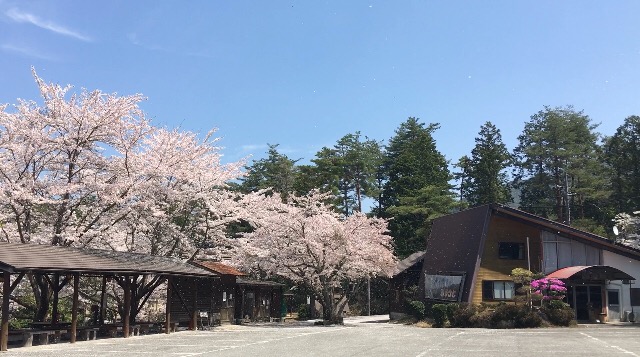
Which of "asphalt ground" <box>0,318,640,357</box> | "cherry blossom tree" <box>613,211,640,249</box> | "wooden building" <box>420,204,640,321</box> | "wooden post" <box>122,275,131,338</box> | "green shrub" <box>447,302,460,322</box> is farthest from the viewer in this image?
"cherry blossom tree" <box>613,211,640,249</box>

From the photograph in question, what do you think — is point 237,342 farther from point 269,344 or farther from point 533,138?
point 533,138

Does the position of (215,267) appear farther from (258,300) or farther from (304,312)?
(304,312)

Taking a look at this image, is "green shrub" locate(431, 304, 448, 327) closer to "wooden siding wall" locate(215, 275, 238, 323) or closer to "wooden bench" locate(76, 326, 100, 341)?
"wooden siding wall" locate(215, 275, 238, 323)

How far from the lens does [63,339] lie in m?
22.0

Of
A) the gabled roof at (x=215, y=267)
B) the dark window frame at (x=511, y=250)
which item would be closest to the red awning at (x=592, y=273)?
the dark window frame at (x=511, y=250)

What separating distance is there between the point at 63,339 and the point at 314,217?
16.5 m

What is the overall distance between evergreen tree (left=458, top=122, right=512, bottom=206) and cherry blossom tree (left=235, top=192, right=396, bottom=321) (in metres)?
34.2

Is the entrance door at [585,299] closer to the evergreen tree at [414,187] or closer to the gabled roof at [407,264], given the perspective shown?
the gabled roof at [407,264]

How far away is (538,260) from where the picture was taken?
1380 inches

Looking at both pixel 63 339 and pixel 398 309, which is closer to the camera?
pixel 63 339

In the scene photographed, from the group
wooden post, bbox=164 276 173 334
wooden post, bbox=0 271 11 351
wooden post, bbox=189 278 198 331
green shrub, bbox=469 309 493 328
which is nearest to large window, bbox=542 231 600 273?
green shrub, bbox=469 309 493 328

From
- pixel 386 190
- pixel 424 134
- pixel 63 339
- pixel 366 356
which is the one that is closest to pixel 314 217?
pixel 63 339

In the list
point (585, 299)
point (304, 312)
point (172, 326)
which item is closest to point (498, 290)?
point (585, 299)

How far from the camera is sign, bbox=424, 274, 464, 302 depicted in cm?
3494
